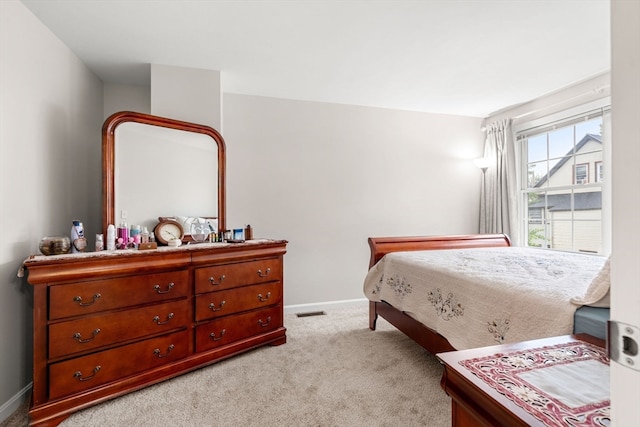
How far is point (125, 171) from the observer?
2494 mm

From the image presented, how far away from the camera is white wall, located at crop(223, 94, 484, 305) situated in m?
3.51

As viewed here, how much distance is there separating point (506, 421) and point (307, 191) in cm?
312

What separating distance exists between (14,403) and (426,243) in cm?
343

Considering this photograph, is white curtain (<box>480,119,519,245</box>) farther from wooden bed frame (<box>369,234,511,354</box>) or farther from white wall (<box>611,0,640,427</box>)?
white wall (<box>611,0,640,427</box>)

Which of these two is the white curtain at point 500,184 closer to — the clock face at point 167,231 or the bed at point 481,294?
the bed at point 481,294

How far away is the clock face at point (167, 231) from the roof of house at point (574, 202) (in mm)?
4010

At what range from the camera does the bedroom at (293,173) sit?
6.62 ft

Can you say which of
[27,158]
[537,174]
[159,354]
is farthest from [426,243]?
[27,158]

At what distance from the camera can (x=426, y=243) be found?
3342 mm

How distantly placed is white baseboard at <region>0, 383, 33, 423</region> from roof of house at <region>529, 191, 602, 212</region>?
493 cm

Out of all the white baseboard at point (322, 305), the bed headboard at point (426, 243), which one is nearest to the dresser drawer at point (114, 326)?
the white baseboard at point (322, 305)

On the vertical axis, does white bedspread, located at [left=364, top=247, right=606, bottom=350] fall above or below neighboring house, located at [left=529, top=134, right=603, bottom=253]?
below

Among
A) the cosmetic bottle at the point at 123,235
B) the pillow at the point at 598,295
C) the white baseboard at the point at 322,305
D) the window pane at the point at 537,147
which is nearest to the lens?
the pillow at the point at 598,295

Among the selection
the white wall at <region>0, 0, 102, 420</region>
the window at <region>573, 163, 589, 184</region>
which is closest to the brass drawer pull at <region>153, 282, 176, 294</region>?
the white wall at <region>0, 0, 102, 420</region>
